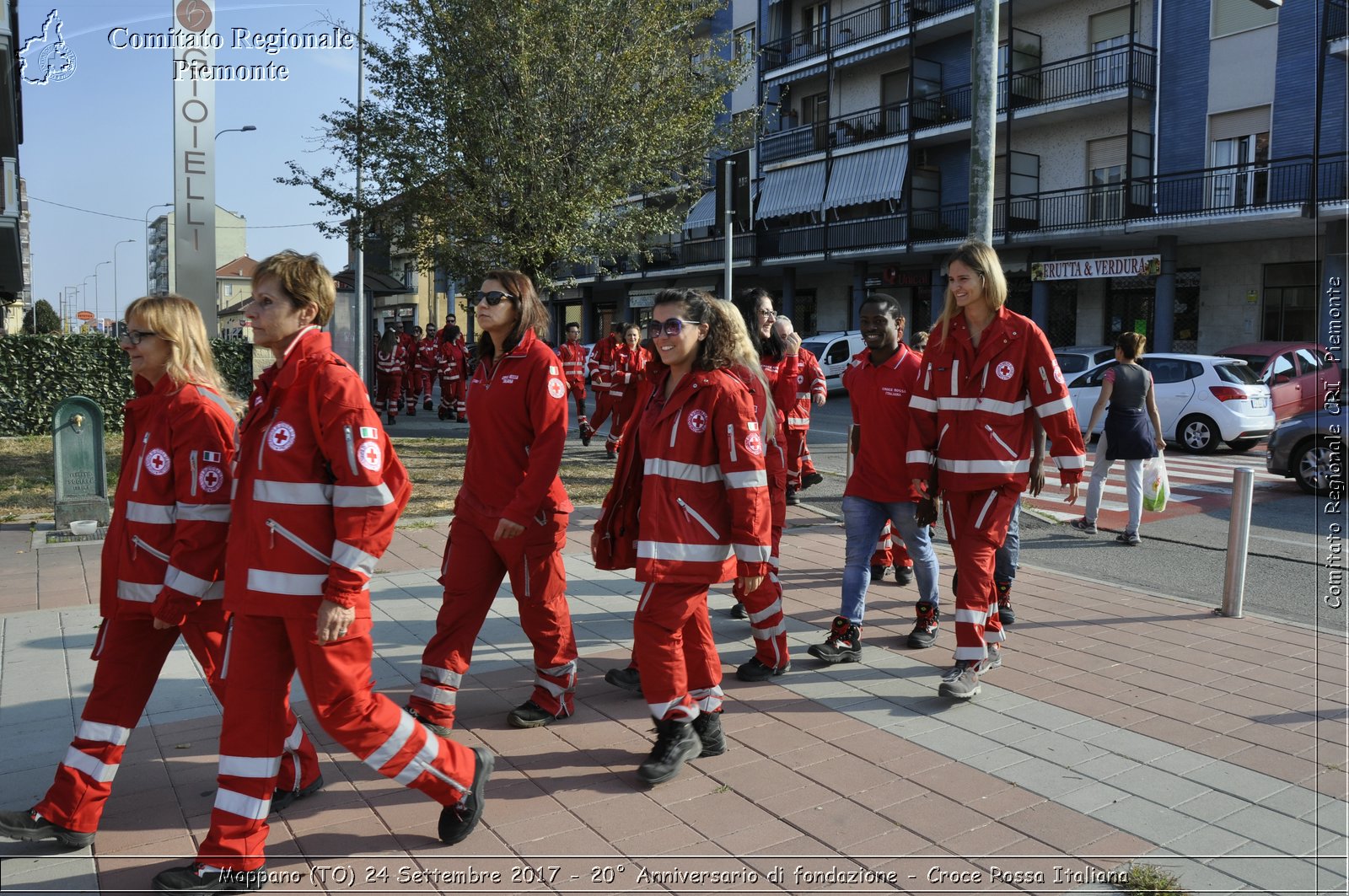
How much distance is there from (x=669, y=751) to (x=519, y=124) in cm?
1319

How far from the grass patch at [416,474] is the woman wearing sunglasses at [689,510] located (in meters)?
6.08

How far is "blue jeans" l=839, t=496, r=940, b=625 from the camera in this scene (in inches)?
217

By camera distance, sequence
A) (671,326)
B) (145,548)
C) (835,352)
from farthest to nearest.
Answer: (835,352)
(671,326)
(145,548)

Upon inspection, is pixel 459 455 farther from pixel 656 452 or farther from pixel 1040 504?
pixel 656 452

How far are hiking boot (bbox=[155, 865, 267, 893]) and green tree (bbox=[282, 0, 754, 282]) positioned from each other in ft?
43.1

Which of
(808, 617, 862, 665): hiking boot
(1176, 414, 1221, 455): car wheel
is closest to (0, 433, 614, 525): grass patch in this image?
(808, 617, 862, 665): hiking boot

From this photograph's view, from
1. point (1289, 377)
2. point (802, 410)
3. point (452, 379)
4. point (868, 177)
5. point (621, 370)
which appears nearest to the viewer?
point (802, 410)

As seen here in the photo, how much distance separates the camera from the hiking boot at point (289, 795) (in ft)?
12.3

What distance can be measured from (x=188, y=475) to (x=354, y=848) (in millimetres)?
1373

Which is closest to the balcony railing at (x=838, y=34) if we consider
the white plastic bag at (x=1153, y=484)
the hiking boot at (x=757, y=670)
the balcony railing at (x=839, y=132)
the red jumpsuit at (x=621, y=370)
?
the balcony railing at (x=839, y=132)

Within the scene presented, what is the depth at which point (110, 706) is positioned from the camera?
3.49 m

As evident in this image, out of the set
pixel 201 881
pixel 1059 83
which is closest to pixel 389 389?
pixel 201 881

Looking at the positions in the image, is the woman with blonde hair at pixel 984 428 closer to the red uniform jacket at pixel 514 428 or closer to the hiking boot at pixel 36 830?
the red uniform jacket at pixel 514 428

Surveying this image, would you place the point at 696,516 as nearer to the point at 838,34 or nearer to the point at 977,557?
the point at 977,557
